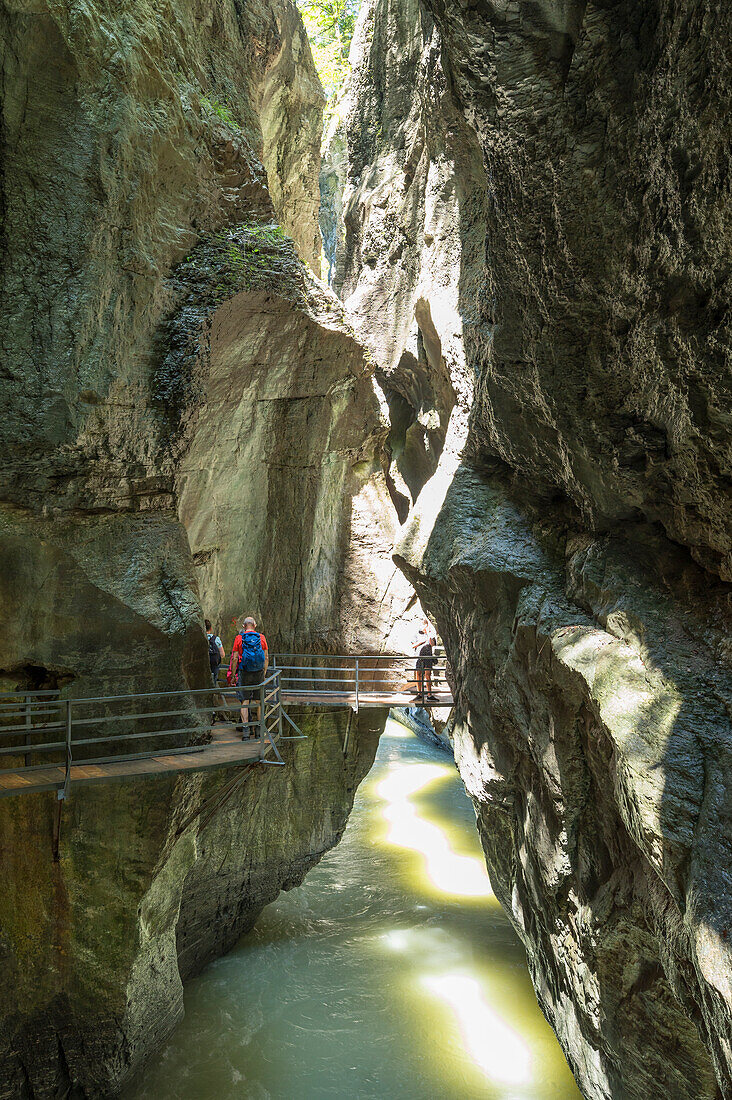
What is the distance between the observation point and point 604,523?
252 inches

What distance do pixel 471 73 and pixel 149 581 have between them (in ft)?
18.4

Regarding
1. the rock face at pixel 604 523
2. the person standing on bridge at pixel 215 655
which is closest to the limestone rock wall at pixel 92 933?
the person standing on bridge at pixel 215 655

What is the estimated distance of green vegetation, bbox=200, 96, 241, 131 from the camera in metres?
9.20

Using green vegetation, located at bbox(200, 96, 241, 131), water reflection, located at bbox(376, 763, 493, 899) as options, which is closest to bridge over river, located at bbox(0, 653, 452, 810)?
water reflection, located at bbox(376, 763, 493, 899)

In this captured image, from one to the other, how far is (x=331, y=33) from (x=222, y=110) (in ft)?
50.1

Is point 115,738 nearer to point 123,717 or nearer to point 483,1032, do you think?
point 123,717

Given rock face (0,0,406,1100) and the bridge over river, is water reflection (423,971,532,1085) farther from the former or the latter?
the bridge over river

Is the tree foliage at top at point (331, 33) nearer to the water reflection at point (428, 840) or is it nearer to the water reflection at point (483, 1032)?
the water reflection at point (428, 840)

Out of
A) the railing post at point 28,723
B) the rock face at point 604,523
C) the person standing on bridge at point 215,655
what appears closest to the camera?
the rock face at point 604,523

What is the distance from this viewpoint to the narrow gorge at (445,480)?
4672 millimetres

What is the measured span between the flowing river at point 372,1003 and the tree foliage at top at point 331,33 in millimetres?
21279

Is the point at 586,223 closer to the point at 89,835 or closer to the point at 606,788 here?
the point at 606,788

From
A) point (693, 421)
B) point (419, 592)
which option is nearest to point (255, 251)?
point (419, 592)

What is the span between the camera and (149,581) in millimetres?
7516
